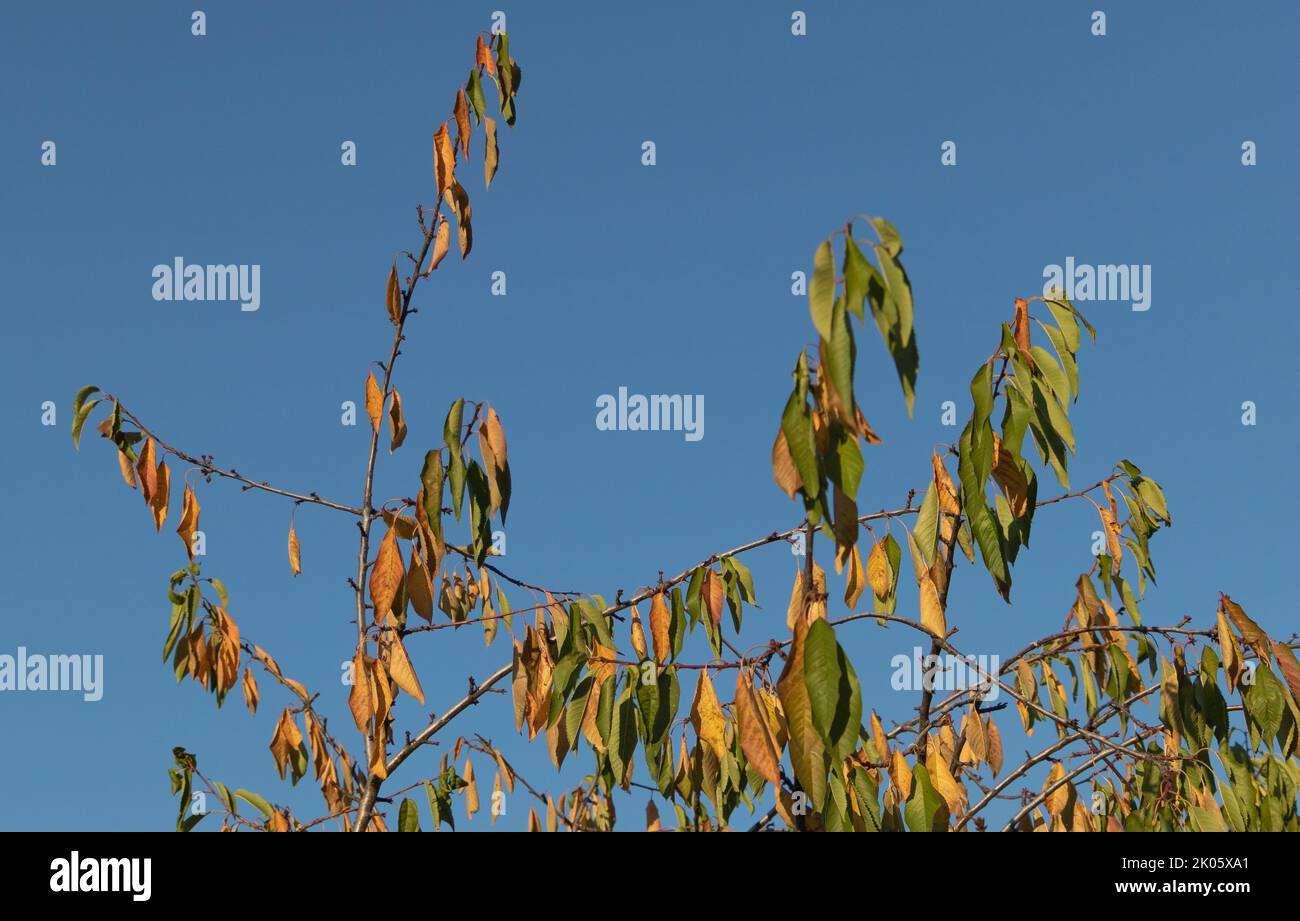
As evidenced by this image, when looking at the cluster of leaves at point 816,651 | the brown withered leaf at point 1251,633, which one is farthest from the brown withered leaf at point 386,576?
the brown withered leaf at point 1251,633

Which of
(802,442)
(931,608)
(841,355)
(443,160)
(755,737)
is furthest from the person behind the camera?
(443,160)

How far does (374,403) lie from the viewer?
3.47 meters

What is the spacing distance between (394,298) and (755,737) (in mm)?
1750

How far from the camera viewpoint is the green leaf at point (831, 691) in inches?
82.0

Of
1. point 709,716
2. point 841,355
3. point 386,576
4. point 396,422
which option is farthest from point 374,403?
point 841,355

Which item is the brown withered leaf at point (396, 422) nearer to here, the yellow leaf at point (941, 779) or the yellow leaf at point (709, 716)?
the yellow leaf at point (709, 716)

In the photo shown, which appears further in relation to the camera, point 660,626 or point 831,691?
point 660,626

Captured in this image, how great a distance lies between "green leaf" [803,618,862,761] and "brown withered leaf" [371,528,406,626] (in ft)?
4.03

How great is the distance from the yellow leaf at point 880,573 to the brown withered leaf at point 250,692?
5.95 ft

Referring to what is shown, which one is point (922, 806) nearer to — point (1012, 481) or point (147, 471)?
point (1012, 481)
